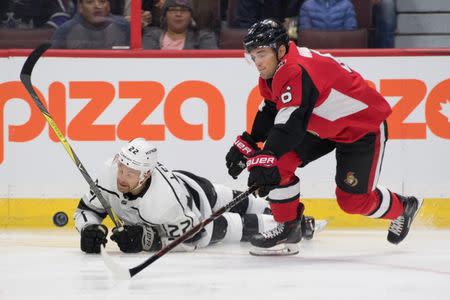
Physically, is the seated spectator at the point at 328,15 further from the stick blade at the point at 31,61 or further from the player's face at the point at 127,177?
the player's face at the point at 127,177

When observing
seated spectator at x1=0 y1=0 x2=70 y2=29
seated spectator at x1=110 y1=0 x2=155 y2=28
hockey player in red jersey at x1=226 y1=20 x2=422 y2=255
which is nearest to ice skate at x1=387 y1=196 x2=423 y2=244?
hockey player in red jersey at x1=226 y1=20 x2=422 y2=255

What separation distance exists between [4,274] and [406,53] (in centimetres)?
254

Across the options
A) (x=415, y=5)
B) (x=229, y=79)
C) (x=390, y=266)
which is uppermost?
(x=415, y=5)

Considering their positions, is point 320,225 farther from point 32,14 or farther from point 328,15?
point 32,14

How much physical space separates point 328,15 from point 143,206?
6.07 ft

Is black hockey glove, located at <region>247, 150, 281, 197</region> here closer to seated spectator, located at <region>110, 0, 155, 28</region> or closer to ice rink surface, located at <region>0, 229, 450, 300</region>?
ice rink surface, located at <region>0, 229, 450, 300</region>

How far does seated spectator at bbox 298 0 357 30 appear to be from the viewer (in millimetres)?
5879

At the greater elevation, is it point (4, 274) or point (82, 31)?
point (82, 31)

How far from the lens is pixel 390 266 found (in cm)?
441

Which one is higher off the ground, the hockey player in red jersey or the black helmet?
the black helmet

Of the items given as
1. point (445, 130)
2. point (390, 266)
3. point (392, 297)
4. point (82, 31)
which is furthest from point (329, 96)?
point (82, 31)

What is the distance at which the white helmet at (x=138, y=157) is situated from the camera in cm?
448

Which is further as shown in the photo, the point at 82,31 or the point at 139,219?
the point at 82,31

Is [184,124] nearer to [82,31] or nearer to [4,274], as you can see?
[82,31]
